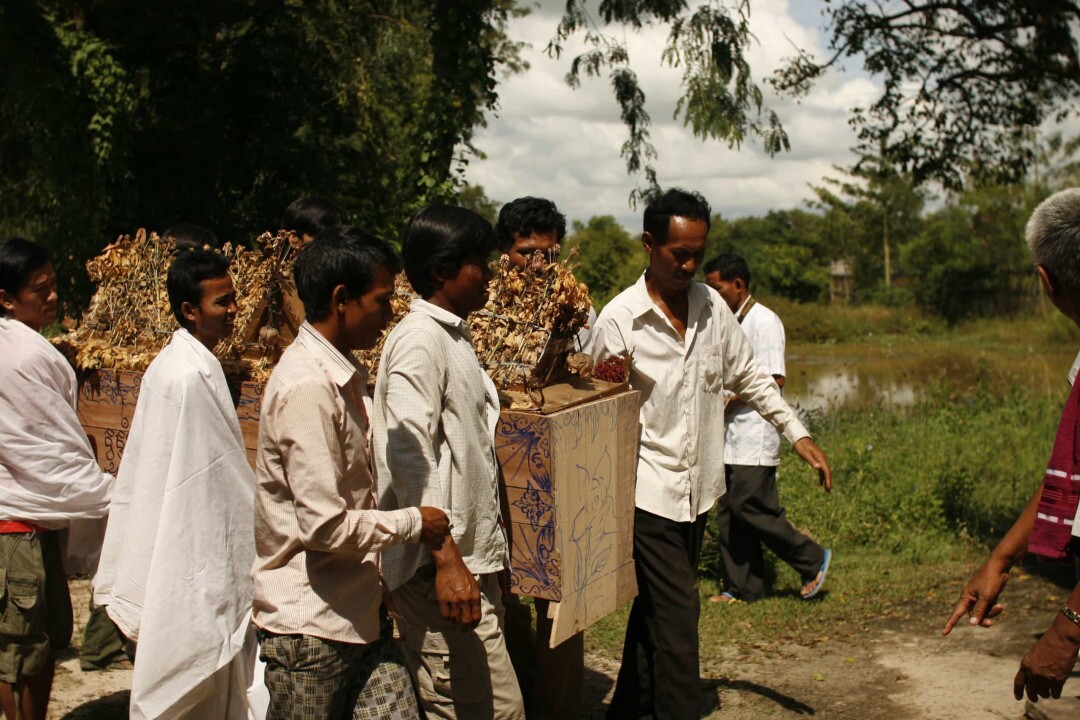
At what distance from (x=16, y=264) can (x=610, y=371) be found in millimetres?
2255

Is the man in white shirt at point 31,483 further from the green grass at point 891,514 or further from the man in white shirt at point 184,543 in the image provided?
the green grass at point 891,514

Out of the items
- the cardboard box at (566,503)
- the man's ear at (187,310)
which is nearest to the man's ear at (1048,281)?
the cardboard box at (566,503)

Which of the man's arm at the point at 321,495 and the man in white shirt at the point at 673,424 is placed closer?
the man's arm at the point at 321,495

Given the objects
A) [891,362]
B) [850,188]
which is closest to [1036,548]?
[891,362]

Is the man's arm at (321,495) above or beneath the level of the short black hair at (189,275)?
beneath

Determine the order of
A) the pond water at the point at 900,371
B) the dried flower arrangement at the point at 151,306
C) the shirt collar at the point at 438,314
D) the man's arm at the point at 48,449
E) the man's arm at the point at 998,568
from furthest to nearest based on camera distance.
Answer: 1. the pond water at the point at 900,371
2. the dried flower arrangement at the point at 151,306
3. the man's arm at the point at 48,449
4. the man's arm at the point at 998,568
5. the shirt collar at the point at 438,314

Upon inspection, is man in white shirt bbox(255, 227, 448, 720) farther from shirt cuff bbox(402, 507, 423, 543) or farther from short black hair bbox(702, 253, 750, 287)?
short black hair bbox(702, 253, 750, 287)

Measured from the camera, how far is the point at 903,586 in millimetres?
6227

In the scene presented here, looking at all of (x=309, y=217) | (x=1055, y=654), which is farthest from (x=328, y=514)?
(x=309, y=217)

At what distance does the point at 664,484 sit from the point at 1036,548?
143 cm

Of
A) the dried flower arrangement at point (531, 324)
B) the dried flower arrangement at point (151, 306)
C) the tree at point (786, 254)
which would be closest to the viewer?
the dried flower arrangement at point (531, 324)

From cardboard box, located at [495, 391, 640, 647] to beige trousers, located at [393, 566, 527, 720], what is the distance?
0.27m

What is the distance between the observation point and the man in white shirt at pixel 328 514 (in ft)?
8.29

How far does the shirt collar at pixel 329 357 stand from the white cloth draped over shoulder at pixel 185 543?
2.14ft
